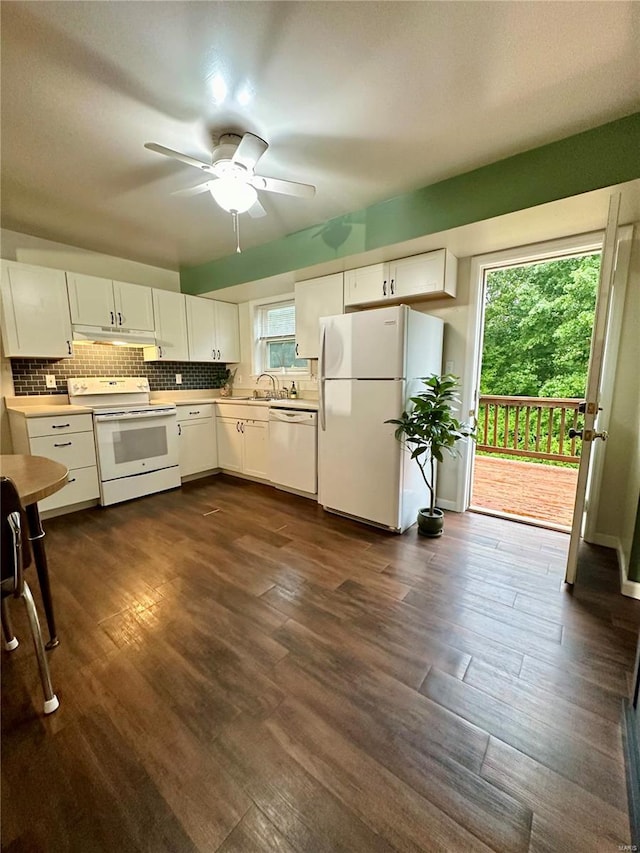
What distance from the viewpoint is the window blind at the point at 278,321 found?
417 centimetres

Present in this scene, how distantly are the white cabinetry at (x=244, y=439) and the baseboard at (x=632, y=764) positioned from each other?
311 centimetres

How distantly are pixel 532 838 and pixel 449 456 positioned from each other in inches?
97.2

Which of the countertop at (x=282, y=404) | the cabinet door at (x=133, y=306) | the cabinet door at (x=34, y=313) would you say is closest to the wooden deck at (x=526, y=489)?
the countertop at (x=282, y=404)

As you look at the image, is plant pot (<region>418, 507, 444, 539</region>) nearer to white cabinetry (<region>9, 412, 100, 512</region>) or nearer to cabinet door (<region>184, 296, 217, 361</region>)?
white cabinetry (<region>9, 412, 100, 512</region>)

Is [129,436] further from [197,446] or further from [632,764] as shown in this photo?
[632,764]

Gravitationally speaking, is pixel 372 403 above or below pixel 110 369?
below

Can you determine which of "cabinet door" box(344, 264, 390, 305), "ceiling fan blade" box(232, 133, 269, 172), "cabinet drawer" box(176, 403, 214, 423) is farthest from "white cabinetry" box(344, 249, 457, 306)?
"cabinet drawer" box(176, 403, 214, 423)

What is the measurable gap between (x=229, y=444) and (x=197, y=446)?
14.5 inches

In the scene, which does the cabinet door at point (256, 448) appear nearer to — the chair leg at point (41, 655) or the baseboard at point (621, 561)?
the chair leg at point (41, 655)

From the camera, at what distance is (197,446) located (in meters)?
4.07

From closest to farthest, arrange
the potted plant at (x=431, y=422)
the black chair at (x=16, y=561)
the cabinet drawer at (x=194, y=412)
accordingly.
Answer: the black chair at (x=16, y=561) → the potted plant at (x=431, y=422) → the cabinet drawer at (x=194, y=412)

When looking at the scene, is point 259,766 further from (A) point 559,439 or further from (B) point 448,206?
(A) point 559,439

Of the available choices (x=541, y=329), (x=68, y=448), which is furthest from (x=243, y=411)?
(x=541, y=329)

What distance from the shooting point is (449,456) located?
3158 mm
